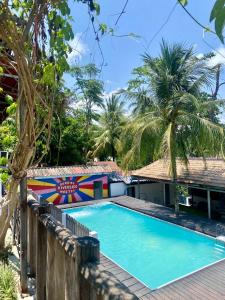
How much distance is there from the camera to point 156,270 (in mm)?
8789

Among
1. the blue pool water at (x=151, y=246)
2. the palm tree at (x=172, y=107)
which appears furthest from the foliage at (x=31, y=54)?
the palm tree at (x=172, y=107)

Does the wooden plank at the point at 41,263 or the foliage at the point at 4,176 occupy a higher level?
the foliage at the point at 4,176

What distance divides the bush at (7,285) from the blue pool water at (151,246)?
5.65 m

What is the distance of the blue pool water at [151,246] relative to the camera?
28.6ft

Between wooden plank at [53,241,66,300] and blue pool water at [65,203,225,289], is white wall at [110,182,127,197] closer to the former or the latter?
blue pool water at [65,203,225,289]

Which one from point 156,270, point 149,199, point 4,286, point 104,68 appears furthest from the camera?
point 149,199

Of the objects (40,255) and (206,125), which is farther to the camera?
(206,125)

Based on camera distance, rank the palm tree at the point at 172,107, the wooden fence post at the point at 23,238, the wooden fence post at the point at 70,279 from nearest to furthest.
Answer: the wooden fence post at the point at 70,279 → the wooden fence post at the point at 23,238 → the palm tree at the point at 172,107

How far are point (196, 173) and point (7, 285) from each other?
13210 millimetres

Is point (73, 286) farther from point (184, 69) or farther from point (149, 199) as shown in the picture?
point (149, 199)

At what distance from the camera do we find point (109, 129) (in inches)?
1031

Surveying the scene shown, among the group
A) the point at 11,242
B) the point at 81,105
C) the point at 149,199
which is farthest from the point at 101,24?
the point at 81,105

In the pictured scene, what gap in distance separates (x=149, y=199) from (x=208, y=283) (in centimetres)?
1196

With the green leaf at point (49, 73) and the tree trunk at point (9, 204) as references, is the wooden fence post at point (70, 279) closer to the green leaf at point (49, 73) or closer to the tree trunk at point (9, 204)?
the tree trunk at point (9, 204)
